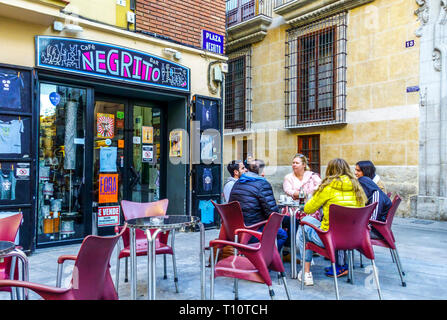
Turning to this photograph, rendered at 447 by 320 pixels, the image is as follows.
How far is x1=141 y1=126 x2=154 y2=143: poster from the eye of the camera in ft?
25.0

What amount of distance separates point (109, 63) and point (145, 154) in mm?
2044

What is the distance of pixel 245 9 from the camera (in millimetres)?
14422

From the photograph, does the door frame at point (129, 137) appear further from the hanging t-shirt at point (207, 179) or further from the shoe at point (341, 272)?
the shoe at point (341, 272)

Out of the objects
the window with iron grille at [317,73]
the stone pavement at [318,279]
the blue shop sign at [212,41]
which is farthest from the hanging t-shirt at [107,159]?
the window with iron grille at [317,73]

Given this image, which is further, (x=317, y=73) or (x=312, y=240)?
(x=317, y=73)

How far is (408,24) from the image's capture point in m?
9.46

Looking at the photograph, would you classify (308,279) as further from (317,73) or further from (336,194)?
(317,73)

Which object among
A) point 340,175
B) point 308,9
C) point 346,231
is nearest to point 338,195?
point 340,175

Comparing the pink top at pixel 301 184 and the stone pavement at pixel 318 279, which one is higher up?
the pink top at pixel 301 184

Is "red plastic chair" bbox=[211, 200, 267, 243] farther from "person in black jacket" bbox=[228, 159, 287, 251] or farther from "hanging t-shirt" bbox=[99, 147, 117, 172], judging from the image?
"hanging t-shirt" bbox=[99, 147, 117, 172]

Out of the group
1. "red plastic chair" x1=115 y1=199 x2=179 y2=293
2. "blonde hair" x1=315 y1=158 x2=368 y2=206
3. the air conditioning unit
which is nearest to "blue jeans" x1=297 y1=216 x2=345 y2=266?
"blonde hair" x1=315 y1=158 x2=368 y2=206

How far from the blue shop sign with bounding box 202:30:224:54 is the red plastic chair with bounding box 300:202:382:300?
548 cm

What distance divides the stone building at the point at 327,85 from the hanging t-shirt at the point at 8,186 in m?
8.66

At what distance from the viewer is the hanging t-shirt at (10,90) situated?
209 inches
